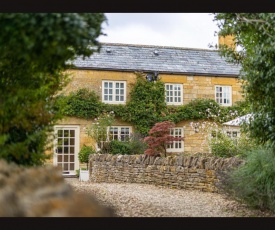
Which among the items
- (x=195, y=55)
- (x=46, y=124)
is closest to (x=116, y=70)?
(x=195, y=55)

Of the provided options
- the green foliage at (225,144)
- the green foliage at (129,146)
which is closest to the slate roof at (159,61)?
the green foliage at (225,144)

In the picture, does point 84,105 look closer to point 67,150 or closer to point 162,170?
point 67,150

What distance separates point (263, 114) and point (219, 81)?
2932 millimetres

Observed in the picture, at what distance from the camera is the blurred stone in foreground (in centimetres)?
417

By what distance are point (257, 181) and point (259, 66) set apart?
161 cm

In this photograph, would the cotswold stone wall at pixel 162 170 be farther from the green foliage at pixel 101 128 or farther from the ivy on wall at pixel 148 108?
the ivy on wall at pixel 148 108

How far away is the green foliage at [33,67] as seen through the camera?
17.4ft

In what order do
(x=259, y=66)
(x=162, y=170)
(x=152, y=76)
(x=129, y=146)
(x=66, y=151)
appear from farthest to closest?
1. (x=129, y=146)
2. (x=162, y=170)
3. (x=152, y=76)
4. (x=66, y=151)
5. (x=259, y=66)

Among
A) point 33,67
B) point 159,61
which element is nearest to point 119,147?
point 159,61

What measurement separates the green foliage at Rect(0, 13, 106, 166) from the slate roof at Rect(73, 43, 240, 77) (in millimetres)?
1905

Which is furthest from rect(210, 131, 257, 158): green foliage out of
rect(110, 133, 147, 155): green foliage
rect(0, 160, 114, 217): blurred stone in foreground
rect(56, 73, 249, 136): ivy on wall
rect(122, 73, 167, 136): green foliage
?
rect(0, 160, 114, 217): blurred stone in foreground

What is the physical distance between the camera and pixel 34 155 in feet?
21.1

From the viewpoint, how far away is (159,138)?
10.8 metres
